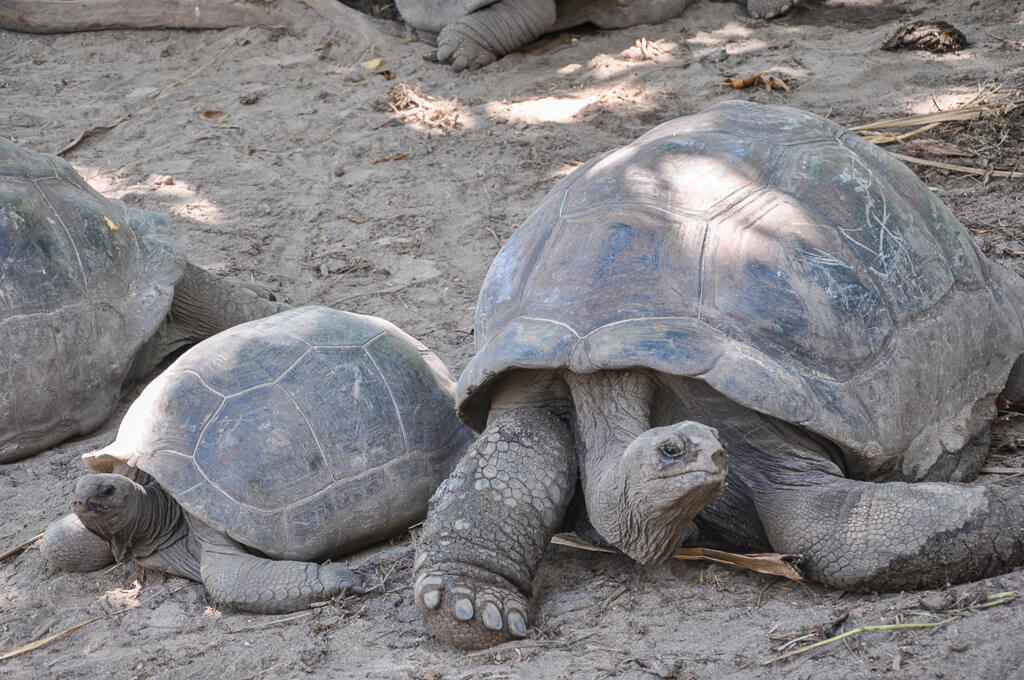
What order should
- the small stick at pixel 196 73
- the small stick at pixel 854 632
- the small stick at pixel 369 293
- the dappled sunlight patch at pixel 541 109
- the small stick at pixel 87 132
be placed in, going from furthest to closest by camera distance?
the small stick at pixel 196 73 < the small stick at pixel 87 132 < the dappled sunlight patch at pixel 541 109 < the small stick at pixel 369 293 < the small stick at pixel 854 632

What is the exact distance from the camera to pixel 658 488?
2.21 meters

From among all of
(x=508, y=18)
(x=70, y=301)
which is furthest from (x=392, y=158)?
(x=70, y=301)

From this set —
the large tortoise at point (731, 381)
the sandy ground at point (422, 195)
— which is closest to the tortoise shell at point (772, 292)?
the large tortoise at point (731, 381)

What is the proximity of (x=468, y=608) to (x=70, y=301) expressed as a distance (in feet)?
8.43

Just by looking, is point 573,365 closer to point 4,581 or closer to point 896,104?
point 4,581

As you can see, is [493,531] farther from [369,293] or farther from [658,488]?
[369,293]

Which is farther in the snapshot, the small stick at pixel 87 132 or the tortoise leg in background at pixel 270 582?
the small stick at pixel 87 132

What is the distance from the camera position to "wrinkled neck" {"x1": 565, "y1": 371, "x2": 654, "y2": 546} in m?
2.43

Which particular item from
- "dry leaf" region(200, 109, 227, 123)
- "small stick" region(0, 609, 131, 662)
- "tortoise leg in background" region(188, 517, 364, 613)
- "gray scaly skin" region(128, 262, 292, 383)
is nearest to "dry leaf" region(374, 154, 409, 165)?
"dry leaf" region(200, 109, 227, 123)

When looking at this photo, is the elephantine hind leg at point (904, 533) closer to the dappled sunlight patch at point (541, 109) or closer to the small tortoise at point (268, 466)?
the small tortoise at point (268, 466)

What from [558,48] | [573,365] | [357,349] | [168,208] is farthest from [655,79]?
[573,365]

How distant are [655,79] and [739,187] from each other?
13.7 ft

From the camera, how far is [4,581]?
10.5 ft

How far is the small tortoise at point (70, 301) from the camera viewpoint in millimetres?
4047
